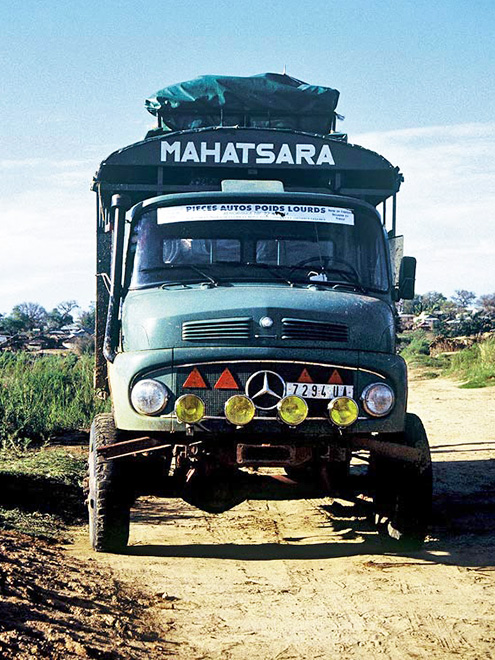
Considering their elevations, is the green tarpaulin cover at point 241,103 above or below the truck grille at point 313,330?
above

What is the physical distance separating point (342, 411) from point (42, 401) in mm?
7336

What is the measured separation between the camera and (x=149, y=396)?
5.65m

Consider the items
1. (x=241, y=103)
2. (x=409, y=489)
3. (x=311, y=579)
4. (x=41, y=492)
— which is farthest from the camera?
(x=241, y=103)

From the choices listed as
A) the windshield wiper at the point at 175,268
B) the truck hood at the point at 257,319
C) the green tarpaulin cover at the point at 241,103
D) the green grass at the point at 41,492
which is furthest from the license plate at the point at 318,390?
the green tarpaulin cover at the point at 241,103

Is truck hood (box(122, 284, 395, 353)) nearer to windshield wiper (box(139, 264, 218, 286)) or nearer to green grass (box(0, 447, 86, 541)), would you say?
windshield wiper (box(139, 264, 218, 286))

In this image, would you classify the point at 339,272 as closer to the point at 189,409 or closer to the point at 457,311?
the point at 189,409

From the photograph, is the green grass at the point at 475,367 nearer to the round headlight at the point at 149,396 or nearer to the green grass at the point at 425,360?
the green grass at the point at 425,360

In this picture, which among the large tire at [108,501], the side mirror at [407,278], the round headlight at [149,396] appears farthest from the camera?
the side mirror at [407,278]

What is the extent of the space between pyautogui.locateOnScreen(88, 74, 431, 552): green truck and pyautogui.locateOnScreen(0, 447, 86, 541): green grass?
0.99m

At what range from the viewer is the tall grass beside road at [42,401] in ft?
37.5

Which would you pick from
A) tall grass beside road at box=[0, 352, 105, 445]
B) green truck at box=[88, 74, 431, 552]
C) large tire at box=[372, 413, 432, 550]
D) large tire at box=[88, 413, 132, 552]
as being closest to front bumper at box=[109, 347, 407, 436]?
green truck at box=[88, 74, 431, 552]

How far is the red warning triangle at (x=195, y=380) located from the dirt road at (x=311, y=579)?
115cm

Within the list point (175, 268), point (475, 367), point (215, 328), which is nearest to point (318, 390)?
point (215, 328)

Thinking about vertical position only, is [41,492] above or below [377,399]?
below
